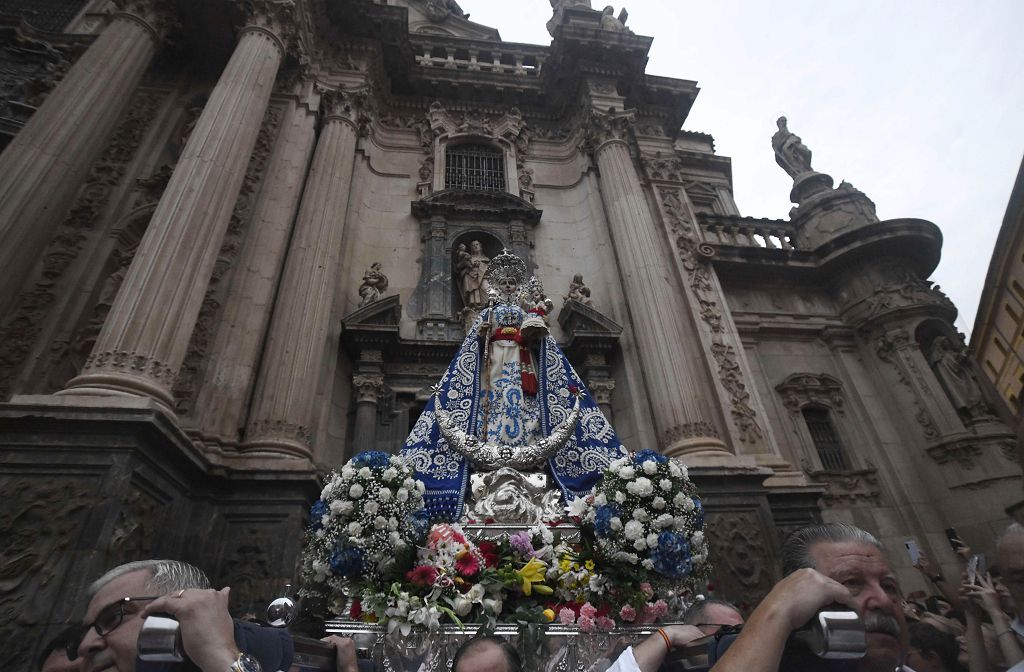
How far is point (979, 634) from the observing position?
9.16 feet

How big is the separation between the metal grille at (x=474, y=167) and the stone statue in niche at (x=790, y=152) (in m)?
9.10

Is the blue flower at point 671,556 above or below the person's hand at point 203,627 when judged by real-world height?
above

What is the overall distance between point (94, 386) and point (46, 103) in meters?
5.82

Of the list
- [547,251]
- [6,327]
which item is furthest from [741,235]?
[6,327]

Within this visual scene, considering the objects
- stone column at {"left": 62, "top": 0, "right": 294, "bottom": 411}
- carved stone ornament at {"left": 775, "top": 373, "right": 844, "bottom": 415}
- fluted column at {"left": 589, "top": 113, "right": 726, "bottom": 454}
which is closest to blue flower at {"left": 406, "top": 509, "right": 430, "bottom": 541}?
stone column at {"left": 62, "top": 0, "right": 294, "bottom": 411}

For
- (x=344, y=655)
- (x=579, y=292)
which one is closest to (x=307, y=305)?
(x=579, y=292)

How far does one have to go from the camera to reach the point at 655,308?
9.80 m

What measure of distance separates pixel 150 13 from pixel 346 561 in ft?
36.7

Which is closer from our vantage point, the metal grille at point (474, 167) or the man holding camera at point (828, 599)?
the man holding camera at point (828, 599)

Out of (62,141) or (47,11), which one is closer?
(62,141)

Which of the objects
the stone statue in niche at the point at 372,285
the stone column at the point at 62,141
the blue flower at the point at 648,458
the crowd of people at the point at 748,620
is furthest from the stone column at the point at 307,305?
the blue flower at the point at 648,458

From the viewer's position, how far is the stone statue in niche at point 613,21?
14.0 m

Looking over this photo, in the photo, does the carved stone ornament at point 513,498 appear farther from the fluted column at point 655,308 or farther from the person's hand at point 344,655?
the fluted column at point 655,308

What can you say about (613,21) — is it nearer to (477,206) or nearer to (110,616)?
(477,206)
